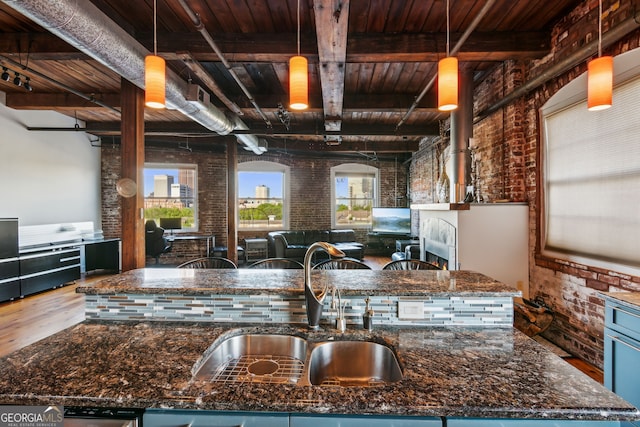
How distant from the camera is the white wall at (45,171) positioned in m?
4.95

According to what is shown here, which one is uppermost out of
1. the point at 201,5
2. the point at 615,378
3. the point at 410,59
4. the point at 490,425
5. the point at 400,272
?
the point at 201,5

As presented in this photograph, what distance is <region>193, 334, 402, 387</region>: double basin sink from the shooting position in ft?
4.04

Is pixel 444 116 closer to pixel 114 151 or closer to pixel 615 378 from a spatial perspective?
pixel 615 378

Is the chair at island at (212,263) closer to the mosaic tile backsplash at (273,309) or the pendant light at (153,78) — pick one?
the mosaic tile backsplash at (273,309)

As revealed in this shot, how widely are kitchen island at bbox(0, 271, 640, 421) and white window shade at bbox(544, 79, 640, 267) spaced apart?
1.83 metres

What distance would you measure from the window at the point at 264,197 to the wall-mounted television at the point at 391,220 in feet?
8.07

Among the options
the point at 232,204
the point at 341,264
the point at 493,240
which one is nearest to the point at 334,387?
the point at 341,264

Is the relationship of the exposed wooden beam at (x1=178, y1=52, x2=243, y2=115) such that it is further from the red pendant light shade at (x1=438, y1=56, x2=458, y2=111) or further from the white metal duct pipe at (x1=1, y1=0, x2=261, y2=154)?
the red pendant light shade at (x1=438, y1=56, x2=458, y2=111)

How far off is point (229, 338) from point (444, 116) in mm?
5351

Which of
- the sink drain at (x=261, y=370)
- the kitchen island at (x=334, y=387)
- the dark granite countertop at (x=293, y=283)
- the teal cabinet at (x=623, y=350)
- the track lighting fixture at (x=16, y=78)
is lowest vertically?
the teal cabinet at (x=623, y=350)

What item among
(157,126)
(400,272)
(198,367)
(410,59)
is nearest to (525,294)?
(400,272)

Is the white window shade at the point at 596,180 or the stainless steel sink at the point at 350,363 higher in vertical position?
the white window shade at the point at 596,180

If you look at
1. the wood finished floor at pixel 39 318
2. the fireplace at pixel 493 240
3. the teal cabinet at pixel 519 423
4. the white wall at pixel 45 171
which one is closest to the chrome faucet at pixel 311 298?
the teal cabinet at pixel 519 423

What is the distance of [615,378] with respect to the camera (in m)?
1.87
